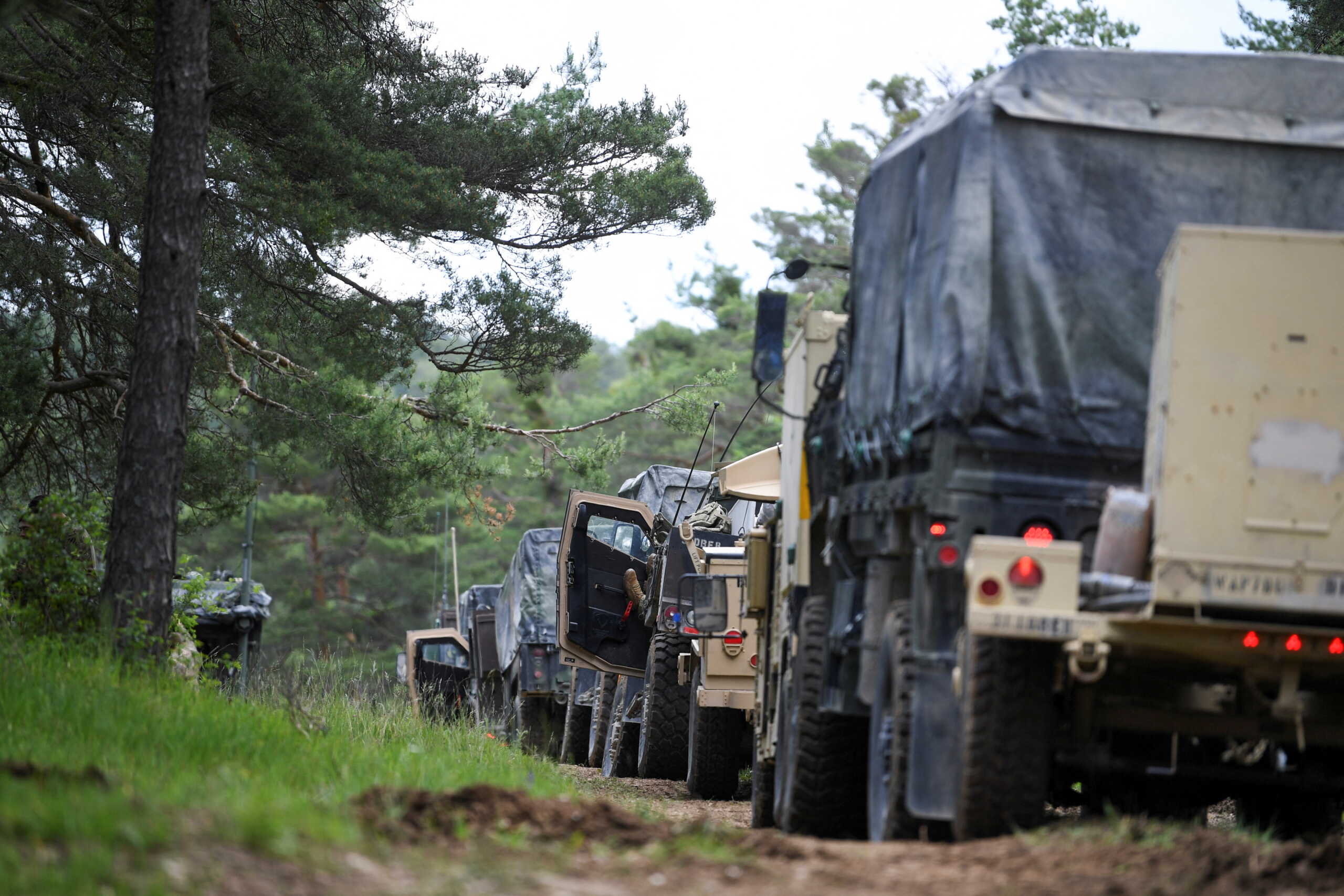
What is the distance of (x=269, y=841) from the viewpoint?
4.90 meters

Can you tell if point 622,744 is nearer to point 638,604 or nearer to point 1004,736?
point 638,604

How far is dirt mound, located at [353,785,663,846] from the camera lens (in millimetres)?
5809

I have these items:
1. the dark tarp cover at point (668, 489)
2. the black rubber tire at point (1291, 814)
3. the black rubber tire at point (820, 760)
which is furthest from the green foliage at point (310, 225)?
the black rubber tire at point (1291, 814)

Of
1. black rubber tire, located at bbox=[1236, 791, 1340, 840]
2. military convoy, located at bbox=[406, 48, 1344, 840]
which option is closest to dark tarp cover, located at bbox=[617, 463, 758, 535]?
military convoy, located at bbox=[406, 48, 1344, 840]

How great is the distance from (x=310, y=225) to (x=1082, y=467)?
31.3ft

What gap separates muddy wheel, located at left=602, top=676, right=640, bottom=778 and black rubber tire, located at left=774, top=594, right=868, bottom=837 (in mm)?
7549

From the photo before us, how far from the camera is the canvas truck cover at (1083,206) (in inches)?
281

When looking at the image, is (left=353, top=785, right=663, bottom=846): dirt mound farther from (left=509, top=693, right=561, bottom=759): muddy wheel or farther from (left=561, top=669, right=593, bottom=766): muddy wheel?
(left=509, top=693, right=561, bottom=759): muddy wheel

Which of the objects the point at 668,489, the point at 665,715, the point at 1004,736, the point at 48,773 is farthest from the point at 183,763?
the point at 668,489

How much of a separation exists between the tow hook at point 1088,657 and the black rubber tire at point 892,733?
41.4 inches

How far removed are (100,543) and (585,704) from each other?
810 centimetres

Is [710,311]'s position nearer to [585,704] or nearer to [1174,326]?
[585,704]

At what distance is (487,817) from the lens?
614 centimetres

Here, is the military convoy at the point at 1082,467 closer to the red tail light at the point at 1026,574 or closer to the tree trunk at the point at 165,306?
the red tail light at the point at 1026,574
